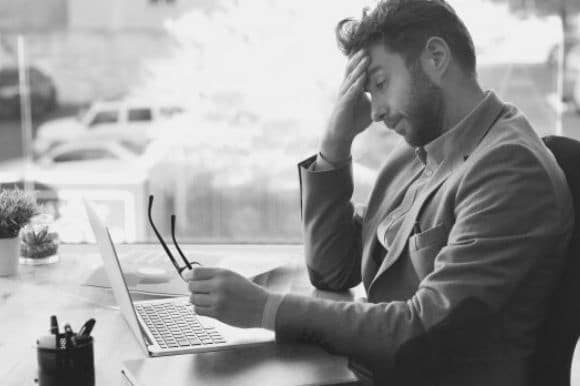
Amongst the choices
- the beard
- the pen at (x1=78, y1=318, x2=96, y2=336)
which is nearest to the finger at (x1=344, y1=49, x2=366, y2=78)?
the beard

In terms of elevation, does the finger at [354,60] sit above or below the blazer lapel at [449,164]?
above

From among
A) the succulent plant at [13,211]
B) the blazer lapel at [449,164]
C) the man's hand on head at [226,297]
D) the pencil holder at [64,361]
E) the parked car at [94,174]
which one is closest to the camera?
the pencil holder at [64,361]

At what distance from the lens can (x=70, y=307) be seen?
153 centimetres

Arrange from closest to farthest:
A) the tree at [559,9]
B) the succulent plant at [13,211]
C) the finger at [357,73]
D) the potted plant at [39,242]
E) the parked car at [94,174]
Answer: the finger at [357,73] → the succulent plant at [13,211] → the potted plant at [39,242] → the tree at [559,9] → the parked car at [94,174]

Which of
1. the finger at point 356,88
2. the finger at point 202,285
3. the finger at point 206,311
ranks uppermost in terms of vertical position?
the finger at point 356,88

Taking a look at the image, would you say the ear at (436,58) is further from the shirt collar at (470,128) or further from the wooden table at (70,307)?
the wooden table at (70,307)

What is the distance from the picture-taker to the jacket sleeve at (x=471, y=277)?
3.57ft

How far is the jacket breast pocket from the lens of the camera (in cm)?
123

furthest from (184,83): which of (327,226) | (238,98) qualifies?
(327,226)

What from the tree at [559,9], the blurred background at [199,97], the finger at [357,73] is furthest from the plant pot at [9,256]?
the tree at [559,9]

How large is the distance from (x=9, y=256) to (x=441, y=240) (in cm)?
104

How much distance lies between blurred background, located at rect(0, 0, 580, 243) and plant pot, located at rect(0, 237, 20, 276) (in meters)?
0.65

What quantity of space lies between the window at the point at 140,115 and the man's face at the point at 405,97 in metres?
1.42

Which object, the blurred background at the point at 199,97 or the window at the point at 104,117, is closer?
the blurred background at the point at 199,97
